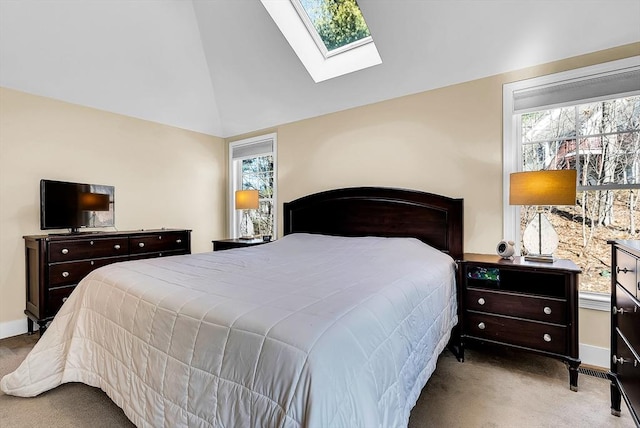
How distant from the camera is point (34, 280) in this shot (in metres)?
2.97

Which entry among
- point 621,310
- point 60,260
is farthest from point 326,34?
point 60,260

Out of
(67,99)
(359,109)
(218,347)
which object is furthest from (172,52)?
(218,347)

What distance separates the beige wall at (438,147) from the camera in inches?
106

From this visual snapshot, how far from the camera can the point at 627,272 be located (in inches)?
59.9

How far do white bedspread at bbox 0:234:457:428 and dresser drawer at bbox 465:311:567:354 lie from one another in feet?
0.86

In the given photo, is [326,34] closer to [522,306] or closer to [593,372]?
[522,306]

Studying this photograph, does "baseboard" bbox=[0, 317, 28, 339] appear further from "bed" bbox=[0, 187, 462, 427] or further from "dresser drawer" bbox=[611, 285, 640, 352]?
"dresser drawer" bbox=[611, 285, 640, 352]

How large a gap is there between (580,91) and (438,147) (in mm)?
1091

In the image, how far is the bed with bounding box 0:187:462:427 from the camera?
0.99 metres

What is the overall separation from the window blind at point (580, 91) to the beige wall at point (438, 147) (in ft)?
0.38


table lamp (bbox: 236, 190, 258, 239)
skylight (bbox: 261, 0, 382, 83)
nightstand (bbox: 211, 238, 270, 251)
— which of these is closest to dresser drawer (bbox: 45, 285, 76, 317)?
nightstand (bbox: 211, 238, 270, 251)

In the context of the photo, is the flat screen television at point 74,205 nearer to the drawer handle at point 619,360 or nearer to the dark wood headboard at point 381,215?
the dark wood headboard at point 381,215

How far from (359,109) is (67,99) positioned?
3.10 m

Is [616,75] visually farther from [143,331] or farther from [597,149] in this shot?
[143,331]
